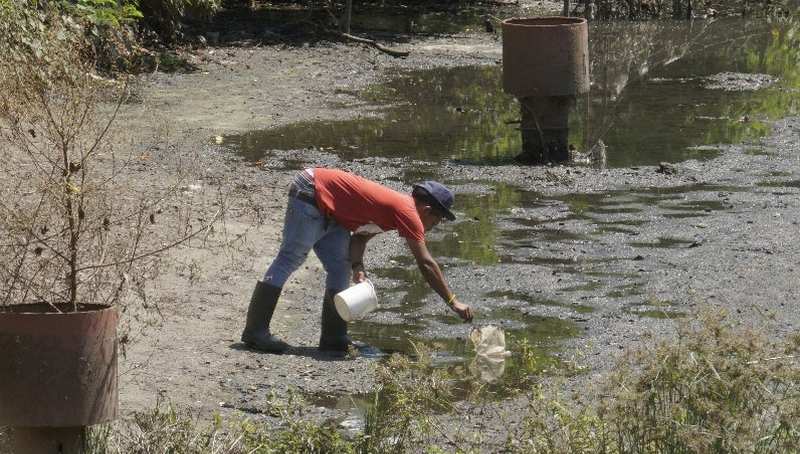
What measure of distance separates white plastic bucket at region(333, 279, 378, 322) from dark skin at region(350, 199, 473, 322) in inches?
10.3

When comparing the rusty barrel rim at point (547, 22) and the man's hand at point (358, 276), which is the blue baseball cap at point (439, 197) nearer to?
the man's hand at point (358, 276)

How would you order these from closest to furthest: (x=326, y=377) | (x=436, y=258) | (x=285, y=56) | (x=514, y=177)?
(x=326, y=377), (x=436, y=258), (x=514, y=177), (x=285, y=56)

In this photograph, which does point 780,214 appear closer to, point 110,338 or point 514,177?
point 514,177

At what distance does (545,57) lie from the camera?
13.6m

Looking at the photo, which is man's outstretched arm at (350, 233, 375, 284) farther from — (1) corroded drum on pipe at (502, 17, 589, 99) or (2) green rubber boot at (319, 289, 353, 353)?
(1) corroded drum on pipe at (502, 17, 589, 99)

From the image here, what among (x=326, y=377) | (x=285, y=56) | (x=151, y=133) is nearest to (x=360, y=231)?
(x=326, y=377)

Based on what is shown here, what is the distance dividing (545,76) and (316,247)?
6.01 m

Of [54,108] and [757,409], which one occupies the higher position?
[54,108]

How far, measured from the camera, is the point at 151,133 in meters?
14.6

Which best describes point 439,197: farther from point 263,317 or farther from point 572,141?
point 572,141

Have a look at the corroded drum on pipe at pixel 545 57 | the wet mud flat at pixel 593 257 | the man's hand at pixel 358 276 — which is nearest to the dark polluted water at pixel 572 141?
the wet mud flat at pixel 593 257

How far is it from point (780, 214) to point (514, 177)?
273 cm

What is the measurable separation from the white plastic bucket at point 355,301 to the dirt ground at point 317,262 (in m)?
0.35

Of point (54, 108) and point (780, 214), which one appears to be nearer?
point (54, 108)
